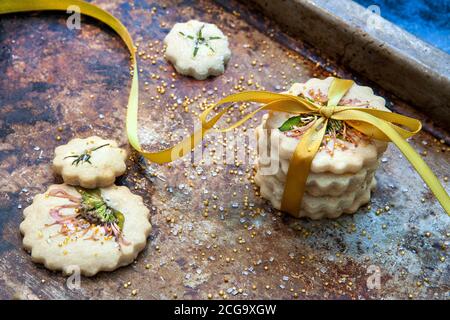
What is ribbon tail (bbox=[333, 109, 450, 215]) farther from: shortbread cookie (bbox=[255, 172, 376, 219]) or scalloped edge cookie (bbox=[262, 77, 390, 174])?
shortbread cookie (bbox=[255, 172, 376, 219])

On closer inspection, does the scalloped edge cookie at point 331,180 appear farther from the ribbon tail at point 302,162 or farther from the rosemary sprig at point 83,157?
the rosemary sprig at point 83,157

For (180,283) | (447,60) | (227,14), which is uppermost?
(447,60)

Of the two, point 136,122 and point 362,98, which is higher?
point 362,98

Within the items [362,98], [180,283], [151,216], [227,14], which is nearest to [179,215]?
[151,216]

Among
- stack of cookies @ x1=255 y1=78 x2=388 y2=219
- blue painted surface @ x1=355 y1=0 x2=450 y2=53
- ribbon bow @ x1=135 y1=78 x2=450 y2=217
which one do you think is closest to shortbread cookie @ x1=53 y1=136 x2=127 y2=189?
ribbon bow @ x1=135 y1=78 x2=450 y2=217

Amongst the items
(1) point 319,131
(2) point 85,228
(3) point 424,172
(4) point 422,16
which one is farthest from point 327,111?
(4) point 422,16

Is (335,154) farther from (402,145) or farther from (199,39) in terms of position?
(199,39)
